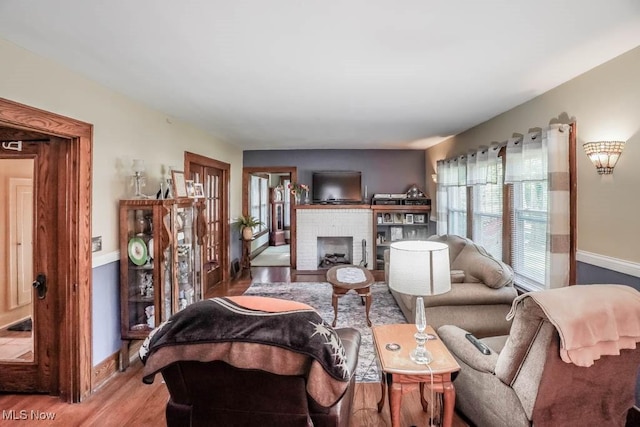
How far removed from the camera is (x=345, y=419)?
1.76 metres

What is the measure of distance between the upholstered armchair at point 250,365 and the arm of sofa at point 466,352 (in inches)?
34.0

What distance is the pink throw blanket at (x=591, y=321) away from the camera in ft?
4.74

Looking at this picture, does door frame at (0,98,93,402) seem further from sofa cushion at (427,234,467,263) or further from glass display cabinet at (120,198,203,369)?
sofa cushion at (427,234,467,263)

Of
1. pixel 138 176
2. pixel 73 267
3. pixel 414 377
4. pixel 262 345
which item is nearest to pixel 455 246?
pixel 414 377

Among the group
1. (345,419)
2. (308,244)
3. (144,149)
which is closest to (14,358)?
(144,149)

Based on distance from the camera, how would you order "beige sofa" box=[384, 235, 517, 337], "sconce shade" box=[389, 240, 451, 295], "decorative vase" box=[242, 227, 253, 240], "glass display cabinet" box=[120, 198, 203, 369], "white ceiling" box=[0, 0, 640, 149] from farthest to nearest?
"decorative vase" box=[242, 227, 253, 240]
"beige sofa" box=[384, 235, 517, 337]
"glass display cabinet" box=[120, 198, 203, 369]
"sconce shade" box=[389, 240, 451, 295]
"white ceiling" box=[0, 0, 640, 149]

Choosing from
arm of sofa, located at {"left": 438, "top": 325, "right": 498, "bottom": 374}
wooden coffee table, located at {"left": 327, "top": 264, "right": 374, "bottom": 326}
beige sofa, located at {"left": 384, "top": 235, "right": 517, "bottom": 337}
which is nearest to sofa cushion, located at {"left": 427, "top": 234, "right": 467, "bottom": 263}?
beige sofa, located at {"left": 384, "top": 235, "right": 517, "bottom": 337}

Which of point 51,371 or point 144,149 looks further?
point 144,149

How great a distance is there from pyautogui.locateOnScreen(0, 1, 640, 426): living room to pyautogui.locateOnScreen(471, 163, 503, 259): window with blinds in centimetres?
69

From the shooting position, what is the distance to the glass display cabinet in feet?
9.77

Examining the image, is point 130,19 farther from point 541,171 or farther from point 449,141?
point 449,141

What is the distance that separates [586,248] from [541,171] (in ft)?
2.74

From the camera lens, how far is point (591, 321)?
1476 millimetres

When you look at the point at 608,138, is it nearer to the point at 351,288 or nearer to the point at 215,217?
the point at 351,288
